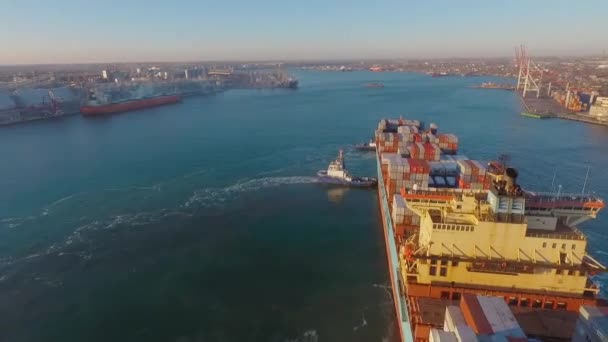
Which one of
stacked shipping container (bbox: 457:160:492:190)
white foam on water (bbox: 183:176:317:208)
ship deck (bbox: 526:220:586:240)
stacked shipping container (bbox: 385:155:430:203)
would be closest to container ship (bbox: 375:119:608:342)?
ship deck (bbox: 526:220:586:240)

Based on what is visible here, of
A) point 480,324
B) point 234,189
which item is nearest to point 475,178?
point 480,324

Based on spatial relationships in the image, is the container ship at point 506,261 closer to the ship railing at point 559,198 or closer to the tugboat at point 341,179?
the ship railing at point 559,198

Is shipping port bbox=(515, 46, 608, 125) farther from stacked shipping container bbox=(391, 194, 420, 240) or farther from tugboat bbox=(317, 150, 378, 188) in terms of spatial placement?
stacked shipping container bbox=(391, 194, 420, 240)

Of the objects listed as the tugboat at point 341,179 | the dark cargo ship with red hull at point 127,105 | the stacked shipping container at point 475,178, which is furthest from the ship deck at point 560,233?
the dark cargo ship with red hull at point 127,105

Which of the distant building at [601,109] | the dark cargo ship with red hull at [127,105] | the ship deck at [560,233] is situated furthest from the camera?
the dark cargo ship with red hull at [127,105]

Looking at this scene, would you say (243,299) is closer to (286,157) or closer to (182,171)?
(182,171)

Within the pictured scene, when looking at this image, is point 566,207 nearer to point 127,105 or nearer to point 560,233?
point 560,233

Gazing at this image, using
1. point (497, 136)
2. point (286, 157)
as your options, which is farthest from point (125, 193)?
point (497, 136)
